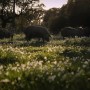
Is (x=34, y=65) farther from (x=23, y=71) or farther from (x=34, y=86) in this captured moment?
(x=34, y=86)

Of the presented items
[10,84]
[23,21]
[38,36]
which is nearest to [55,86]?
[10,84]

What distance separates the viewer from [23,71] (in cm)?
970

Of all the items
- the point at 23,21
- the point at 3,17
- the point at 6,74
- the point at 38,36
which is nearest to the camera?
the point at 6,74

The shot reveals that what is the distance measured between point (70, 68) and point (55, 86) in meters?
2.09

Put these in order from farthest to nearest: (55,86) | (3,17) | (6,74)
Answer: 1. (3,17)
2. (6,74)
3. (55,86)

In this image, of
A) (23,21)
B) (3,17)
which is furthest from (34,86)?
(23,21)

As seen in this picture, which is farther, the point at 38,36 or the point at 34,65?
the point at 38,36

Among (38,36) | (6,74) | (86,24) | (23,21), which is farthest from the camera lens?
(23,21)

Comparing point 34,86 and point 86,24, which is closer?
point 34,86

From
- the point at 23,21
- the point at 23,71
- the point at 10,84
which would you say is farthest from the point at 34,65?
the point at 23,21

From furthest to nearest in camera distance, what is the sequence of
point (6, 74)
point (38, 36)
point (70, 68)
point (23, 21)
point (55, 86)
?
point (23, 21) → point (38, 36) → point (70, 68) → point (6, 74) → point (55, 86)

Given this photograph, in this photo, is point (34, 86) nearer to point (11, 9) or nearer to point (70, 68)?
point (70, 68)

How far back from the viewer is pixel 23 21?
79.8m

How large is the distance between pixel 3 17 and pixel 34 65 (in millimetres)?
64189
